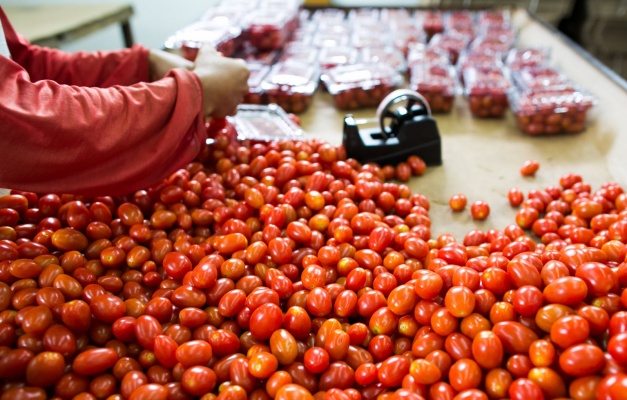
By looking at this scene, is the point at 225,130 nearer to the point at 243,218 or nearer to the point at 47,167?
the point at 243,218

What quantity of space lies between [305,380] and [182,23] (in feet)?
17.5

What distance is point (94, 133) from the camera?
1390 mm

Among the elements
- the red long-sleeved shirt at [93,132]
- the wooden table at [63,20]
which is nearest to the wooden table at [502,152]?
the red long-sleeved shirt at [93,132]

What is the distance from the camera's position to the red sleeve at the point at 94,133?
4.27 feet

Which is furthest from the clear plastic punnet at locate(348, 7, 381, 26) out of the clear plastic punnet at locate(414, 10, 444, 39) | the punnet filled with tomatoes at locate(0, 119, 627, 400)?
the punnet filled with tomatoes at locate(0, 119, 627, 400)

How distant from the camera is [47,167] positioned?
4.44 feet

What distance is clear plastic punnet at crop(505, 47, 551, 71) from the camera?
2.92 m

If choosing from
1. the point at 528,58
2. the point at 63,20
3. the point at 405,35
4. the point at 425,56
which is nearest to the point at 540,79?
the point at 528,58

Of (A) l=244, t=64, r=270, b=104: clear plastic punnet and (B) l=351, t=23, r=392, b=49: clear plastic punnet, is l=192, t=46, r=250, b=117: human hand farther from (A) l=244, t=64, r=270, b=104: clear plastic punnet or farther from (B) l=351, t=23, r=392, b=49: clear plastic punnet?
(B) l=351, t=23, r=392, b=49: clear plastic punnet

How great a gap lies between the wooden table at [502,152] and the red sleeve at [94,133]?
94cm

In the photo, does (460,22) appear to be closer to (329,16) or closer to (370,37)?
(370,37)

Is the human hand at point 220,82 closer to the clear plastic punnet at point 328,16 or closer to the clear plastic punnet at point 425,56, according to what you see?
the clear plastic punnet at point 425,56

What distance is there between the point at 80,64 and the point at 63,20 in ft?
8.67

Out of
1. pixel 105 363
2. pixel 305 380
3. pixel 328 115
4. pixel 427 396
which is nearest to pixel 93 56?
pixel 328 115
